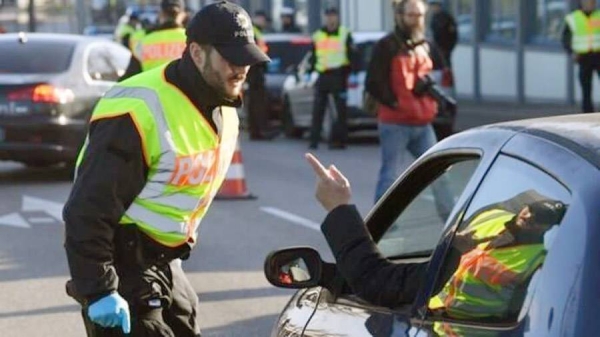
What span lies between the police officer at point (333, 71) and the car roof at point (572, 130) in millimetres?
17167

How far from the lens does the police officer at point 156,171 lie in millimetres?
4812

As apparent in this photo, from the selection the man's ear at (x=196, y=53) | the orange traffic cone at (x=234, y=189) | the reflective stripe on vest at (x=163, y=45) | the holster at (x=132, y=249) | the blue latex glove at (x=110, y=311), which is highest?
the man's ear at (x=196, y=53)

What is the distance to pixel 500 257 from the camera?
12.3 feet

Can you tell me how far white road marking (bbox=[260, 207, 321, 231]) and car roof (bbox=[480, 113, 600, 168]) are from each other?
8.85m

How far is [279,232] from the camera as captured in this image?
1282 cm

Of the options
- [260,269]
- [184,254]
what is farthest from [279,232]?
[184,254]

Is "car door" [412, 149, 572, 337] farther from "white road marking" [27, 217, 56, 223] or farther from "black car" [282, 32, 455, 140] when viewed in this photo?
"black car" [282, 32, 455, 140]

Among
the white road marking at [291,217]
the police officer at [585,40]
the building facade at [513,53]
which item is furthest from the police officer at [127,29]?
the white road marking at [291,217]

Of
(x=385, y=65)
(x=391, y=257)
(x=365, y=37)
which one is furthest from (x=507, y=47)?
(x=391, y=257)

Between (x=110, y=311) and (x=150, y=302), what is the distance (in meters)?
0.31

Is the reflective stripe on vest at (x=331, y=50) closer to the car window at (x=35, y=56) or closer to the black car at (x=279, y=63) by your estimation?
the black car at (x=279, y=63)

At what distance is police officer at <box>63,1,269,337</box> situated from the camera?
4.81 meters

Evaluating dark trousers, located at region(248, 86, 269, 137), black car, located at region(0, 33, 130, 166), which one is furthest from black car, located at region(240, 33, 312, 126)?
black car, located at region(0, 33, 130, 166)

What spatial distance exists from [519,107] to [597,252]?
2327 centimetres
